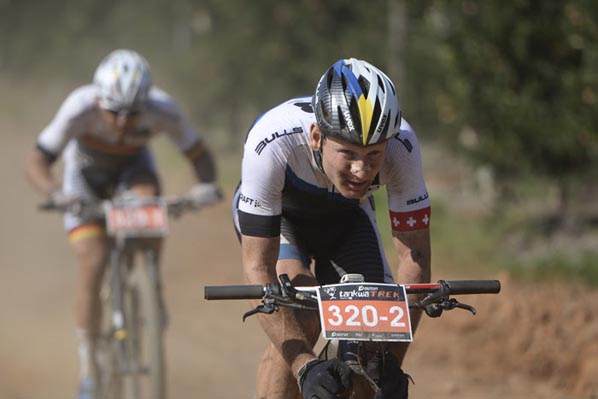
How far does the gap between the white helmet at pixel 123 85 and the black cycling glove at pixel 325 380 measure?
157 inches

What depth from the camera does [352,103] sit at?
3.91 m

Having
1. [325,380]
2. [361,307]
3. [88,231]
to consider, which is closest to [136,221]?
[88,231]

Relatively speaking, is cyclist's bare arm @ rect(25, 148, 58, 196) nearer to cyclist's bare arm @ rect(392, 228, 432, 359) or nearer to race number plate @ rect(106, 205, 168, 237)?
race number plate @ rect(106, 205, 168, 237)

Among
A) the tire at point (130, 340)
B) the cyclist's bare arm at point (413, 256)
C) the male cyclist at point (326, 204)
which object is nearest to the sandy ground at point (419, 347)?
the tire at point (130, 340)

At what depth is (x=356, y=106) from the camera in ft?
12.8

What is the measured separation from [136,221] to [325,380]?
12.8ft

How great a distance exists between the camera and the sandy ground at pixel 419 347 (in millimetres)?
7844

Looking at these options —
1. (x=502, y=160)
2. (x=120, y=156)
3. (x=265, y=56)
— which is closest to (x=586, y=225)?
(x=502, y=160)

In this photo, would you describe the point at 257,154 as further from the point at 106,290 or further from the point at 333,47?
the point at 333,47

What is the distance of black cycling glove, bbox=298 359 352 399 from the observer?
3.51 m

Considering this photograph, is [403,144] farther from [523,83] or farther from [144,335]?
[523,83]

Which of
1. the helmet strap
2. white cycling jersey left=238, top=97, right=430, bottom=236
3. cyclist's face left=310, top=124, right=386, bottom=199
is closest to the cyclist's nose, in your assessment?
cyclist's face left=310, top=124, right=386, bottom=199

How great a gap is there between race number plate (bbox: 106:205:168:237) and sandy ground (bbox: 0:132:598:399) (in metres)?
1.64

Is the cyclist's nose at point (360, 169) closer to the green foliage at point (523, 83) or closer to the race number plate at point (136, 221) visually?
the race number plate at point (136, 221)
